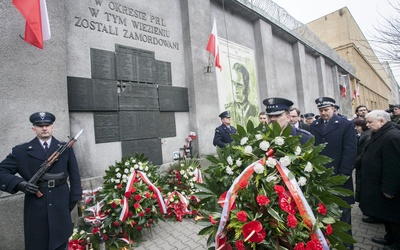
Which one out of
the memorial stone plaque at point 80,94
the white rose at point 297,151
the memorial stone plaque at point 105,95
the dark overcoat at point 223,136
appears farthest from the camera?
the dark overcoat at point 223,136

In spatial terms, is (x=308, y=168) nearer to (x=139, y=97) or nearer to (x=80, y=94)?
(x=80, y=94)

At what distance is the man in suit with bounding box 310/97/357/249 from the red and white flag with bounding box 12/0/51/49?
4.21m

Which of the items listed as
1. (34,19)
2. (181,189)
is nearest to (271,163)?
(181,189)

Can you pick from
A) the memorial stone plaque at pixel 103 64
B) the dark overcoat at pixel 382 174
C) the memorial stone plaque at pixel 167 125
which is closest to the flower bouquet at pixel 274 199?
the dark overcoat at pixel 382 174

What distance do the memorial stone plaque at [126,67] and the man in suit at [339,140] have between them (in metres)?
3.83

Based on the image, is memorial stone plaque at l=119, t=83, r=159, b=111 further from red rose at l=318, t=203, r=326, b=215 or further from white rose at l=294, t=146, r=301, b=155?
red rose at l=318, t=203, r=326, b=215

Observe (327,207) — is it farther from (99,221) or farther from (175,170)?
(175,170)

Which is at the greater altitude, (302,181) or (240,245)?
(302,181)

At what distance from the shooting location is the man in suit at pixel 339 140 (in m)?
2.96

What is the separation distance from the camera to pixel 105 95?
457 cm

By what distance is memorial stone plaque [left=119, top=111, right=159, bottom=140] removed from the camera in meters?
4.84

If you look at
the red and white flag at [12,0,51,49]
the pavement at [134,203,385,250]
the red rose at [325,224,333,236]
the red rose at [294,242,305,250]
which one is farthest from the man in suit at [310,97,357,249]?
the red and white flag at [12,0,51,49]

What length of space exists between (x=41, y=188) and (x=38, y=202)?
0.15m

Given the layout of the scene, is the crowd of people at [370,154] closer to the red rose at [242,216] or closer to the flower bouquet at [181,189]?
the red rose at [242,216]
